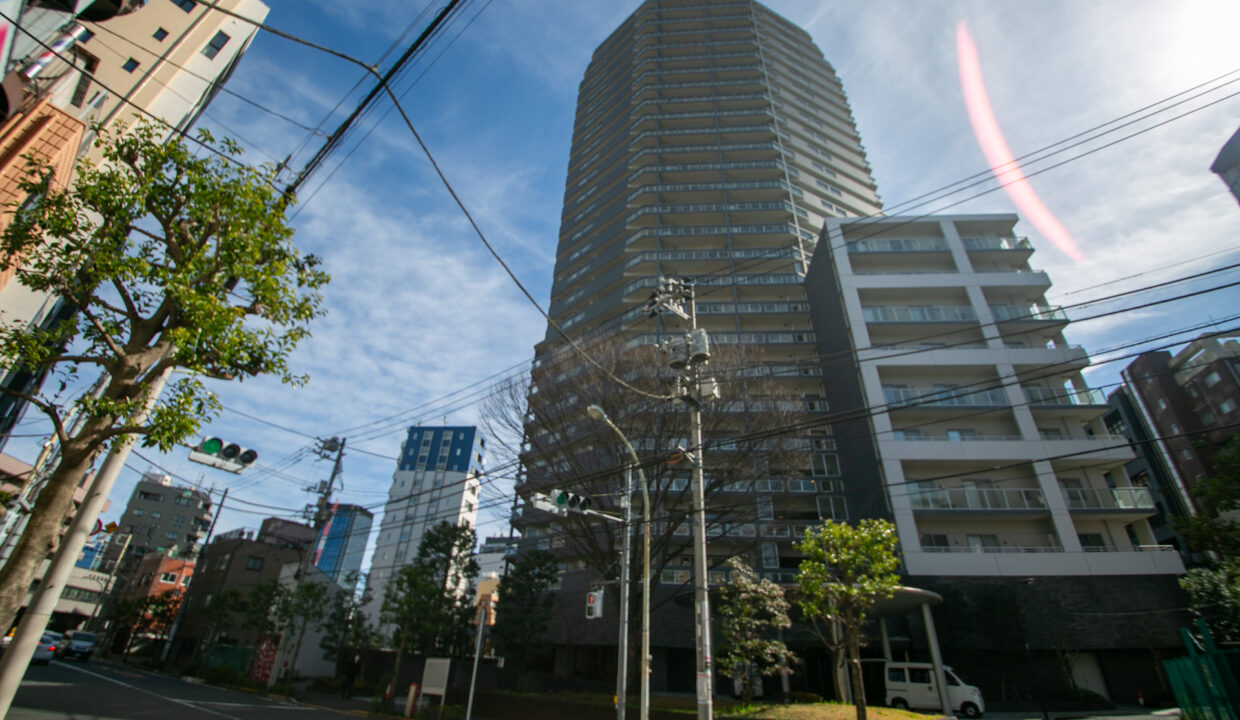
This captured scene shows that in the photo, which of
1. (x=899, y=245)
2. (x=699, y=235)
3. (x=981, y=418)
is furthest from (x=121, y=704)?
(x=899, y=245)

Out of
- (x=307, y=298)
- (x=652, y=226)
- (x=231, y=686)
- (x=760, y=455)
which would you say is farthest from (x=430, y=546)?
(x=652, y=226)

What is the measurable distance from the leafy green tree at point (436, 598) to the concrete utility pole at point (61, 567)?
52.8 ft

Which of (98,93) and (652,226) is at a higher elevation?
(652,226)

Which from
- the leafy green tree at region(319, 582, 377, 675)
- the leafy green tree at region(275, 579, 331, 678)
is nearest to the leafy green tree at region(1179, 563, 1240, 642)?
the leafy green tree at region(319, 582, 377, 675)

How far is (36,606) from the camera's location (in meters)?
6.10

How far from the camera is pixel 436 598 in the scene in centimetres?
2181

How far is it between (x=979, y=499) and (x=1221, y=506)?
24.3 ft

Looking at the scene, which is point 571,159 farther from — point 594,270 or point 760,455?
point 760,455

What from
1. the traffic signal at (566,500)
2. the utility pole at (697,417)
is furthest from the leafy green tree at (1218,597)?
the traffic signal at (566,500)

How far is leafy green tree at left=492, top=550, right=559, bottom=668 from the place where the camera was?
71.5ft

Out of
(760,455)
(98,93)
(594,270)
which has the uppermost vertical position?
(594,270)

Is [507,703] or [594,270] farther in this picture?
[594,270]

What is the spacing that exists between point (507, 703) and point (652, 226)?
33.3 meters

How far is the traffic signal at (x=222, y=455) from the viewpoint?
26.2 feet
